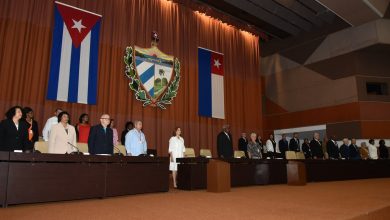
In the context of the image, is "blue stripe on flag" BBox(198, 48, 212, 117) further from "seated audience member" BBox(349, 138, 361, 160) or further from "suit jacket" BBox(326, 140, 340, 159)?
"seated audience member" BBox(349, 138, 361, 160)

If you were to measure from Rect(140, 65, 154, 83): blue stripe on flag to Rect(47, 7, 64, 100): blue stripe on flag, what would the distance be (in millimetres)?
2166

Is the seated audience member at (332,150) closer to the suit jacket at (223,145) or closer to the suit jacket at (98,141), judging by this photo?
the suit jacket at (223,145)

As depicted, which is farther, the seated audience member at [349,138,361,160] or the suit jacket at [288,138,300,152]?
the suit jacket at [288,138,300,152]

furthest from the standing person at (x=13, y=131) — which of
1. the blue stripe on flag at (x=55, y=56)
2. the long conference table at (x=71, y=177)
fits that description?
the blue stripe on flag at (x=55, y=56)

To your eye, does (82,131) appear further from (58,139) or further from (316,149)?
(316,149)

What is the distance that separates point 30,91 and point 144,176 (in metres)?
3.65

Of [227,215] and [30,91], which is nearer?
[227,215]

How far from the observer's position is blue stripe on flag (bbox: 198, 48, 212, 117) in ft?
31.3

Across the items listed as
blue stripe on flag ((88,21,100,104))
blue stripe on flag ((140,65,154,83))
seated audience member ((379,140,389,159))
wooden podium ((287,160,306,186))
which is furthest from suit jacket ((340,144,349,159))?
blue stripe on flag ((88,21,100,104))

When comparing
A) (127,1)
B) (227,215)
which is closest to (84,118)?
(227,215)

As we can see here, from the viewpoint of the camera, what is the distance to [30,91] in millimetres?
6586

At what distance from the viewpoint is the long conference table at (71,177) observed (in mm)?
3500

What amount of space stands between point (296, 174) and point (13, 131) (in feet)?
17.7

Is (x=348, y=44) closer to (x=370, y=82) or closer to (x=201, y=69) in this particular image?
(x=370, y=82)
